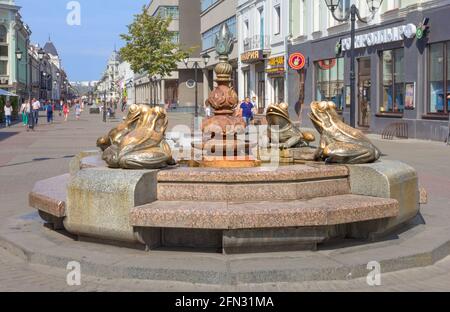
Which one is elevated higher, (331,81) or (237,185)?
(331,81)

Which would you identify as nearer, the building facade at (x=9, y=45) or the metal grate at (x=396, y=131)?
the metal grate at (x=396, y=131)

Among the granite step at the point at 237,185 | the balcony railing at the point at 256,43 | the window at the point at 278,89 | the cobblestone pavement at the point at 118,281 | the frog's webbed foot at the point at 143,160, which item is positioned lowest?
the cobblestone pavement at the point at 118,281

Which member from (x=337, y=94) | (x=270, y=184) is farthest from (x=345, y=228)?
(x=337, y=94)

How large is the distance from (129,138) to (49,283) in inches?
80.8

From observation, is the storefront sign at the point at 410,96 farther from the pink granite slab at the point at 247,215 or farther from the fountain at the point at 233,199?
the pink granite slab at the point at 247,215

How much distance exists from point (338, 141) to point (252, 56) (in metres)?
35.6

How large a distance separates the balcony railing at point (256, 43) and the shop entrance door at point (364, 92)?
1236 cm

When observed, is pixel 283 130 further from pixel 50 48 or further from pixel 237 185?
pixel 50 48

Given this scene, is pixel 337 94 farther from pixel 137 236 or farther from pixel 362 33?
pixel 137 236

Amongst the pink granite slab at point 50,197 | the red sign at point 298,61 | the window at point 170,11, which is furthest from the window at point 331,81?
the window at point 170,11

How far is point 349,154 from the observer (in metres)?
7.65

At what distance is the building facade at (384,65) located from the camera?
24.3 metres

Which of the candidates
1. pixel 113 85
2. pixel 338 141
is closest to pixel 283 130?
pixel 338 141

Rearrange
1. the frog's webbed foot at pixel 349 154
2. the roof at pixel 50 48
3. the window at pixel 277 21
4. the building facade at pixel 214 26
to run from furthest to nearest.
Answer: the roof at pixel 50 48
the building facade at pixel 214 26
the window at pixel 277 21
the frog's webbed foot at pixel 349 154
